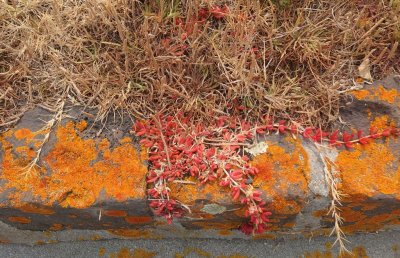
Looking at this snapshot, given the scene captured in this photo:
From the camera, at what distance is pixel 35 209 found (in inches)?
95.9

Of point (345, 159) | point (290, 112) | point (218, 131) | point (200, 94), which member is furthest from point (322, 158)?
point (200, 94)

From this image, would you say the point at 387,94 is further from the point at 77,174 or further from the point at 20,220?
the point at 20,220

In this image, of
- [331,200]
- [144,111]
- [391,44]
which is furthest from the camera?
[391,44]

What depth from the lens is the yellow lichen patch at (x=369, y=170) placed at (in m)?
2.39

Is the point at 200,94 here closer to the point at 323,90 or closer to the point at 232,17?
the point at 232,17

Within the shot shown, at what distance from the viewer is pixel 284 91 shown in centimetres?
266

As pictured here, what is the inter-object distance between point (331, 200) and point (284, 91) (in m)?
0.70

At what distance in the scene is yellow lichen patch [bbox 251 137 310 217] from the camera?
2.37m

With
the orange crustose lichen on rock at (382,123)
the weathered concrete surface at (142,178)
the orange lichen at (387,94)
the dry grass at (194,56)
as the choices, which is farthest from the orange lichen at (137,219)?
the orange lichen at (387,94)

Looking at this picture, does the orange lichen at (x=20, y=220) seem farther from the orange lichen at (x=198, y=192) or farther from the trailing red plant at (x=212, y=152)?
the orange lichen at (x=198, y=192)

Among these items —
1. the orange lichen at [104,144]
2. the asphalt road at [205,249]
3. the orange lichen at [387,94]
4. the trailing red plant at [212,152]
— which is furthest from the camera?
the asphalt road at [205,249]

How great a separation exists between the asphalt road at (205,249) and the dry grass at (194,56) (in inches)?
32.7

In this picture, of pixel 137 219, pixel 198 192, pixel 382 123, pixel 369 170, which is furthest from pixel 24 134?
pixel 382 123

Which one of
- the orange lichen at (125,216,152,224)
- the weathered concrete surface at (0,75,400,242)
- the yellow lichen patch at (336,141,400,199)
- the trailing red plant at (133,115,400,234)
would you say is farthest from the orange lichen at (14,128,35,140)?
the yellow lichen patch at (336,141,400,199)
